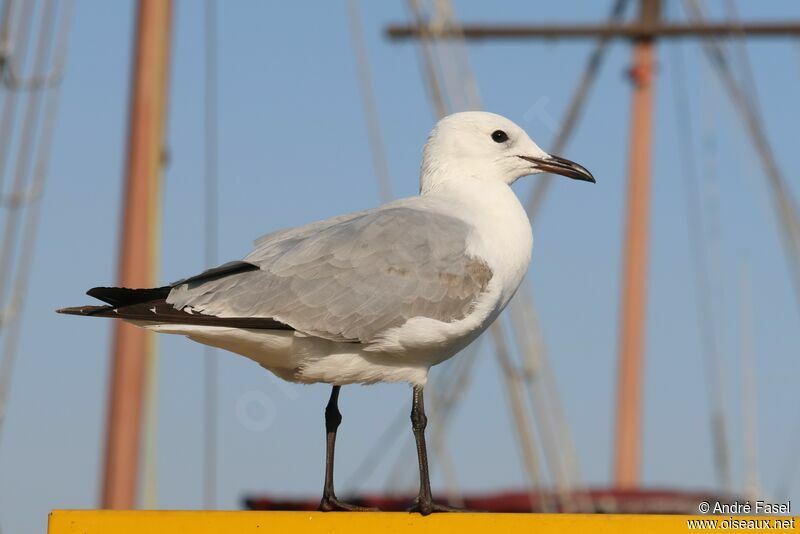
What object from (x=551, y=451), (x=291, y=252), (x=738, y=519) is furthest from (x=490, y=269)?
(x=551, y=451)

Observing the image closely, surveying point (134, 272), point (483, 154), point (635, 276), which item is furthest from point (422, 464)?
point (635, 276)

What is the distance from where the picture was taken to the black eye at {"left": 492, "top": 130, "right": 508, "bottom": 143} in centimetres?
646

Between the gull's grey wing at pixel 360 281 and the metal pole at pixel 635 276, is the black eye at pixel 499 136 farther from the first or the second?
the metal pole at pixel 635 276

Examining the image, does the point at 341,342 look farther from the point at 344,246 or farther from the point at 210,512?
the point at 210,512

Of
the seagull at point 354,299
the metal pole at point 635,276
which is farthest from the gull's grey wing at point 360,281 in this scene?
the metal pole at point 635,276

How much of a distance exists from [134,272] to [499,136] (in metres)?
4.16

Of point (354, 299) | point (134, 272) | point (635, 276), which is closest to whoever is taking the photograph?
point (354, 299)

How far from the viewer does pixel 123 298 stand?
5.29 metres

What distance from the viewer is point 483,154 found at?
21.0 feet

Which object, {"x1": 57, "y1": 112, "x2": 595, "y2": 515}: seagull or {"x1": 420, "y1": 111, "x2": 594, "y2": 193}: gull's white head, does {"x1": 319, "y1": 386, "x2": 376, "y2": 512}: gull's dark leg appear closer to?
{"x1": 57, "y1": 112, "x2": 595, "y2": 515}: seagull

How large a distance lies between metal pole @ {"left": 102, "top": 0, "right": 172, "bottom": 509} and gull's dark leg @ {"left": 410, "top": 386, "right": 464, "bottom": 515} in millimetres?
4527

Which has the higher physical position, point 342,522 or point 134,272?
point 134,272

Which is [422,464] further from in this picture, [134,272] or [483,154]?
[134,272]

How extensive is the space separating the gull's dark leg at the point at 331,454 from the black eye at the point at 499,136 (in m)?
1.33
